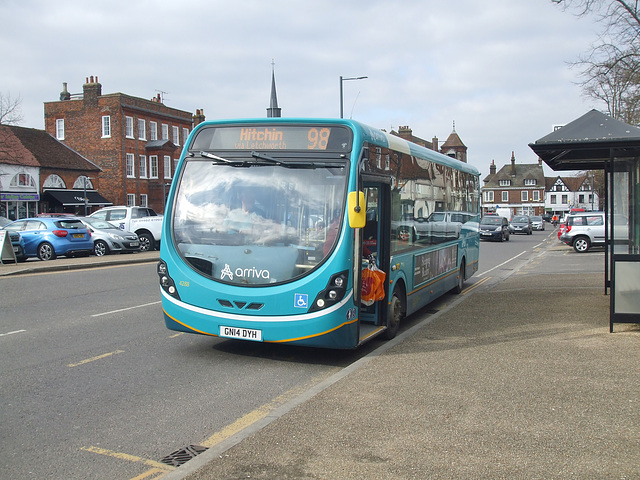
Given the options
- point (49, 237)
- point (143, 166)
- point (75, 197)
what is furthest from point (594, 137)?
point (143, 166)

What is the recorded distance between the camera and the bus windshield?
7.08 m

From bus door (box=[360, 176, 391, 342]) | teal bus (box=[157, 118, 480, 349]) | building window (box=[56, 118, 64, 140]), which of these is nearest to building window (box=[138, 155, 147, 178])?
building window (box=[56, 118, 64, 140])

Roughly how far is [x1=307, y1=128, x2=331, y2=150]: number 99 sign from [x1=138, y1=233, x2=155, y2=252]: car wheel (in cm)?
2041

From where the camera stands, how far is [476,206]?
51.4 feet

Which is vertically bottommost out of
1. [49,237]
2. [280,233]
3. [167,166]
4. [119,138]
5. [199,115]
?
[49,237]

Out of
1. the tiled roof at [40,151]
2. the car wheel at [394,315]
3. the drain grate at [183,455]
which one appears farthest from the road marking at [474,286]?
the tiled roof at [40,151]

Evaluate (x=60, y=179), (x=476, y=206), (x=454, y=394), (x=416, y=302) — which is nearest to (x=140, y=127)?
(x=60, y=179)

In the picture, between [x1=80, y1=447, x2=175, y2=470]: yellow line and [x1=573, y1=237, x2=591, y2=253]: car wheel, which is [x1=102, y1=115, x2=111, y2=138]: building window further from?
[x1=80, y1=447, x2=175, y2=470]: yellow line

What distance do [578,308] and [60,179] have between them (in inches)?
1692

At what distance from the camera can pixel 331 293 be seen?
6.86 metres

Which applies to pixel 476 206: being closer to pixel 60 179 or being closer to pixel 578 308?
pixel 578 308

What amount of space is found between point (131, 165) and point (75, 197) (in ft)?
28.2

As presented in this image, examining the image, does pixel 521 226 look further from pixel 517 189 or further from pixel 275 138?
pixel 517 189

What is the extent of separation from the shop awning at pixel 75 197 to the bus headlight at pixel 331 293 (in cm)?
4194
